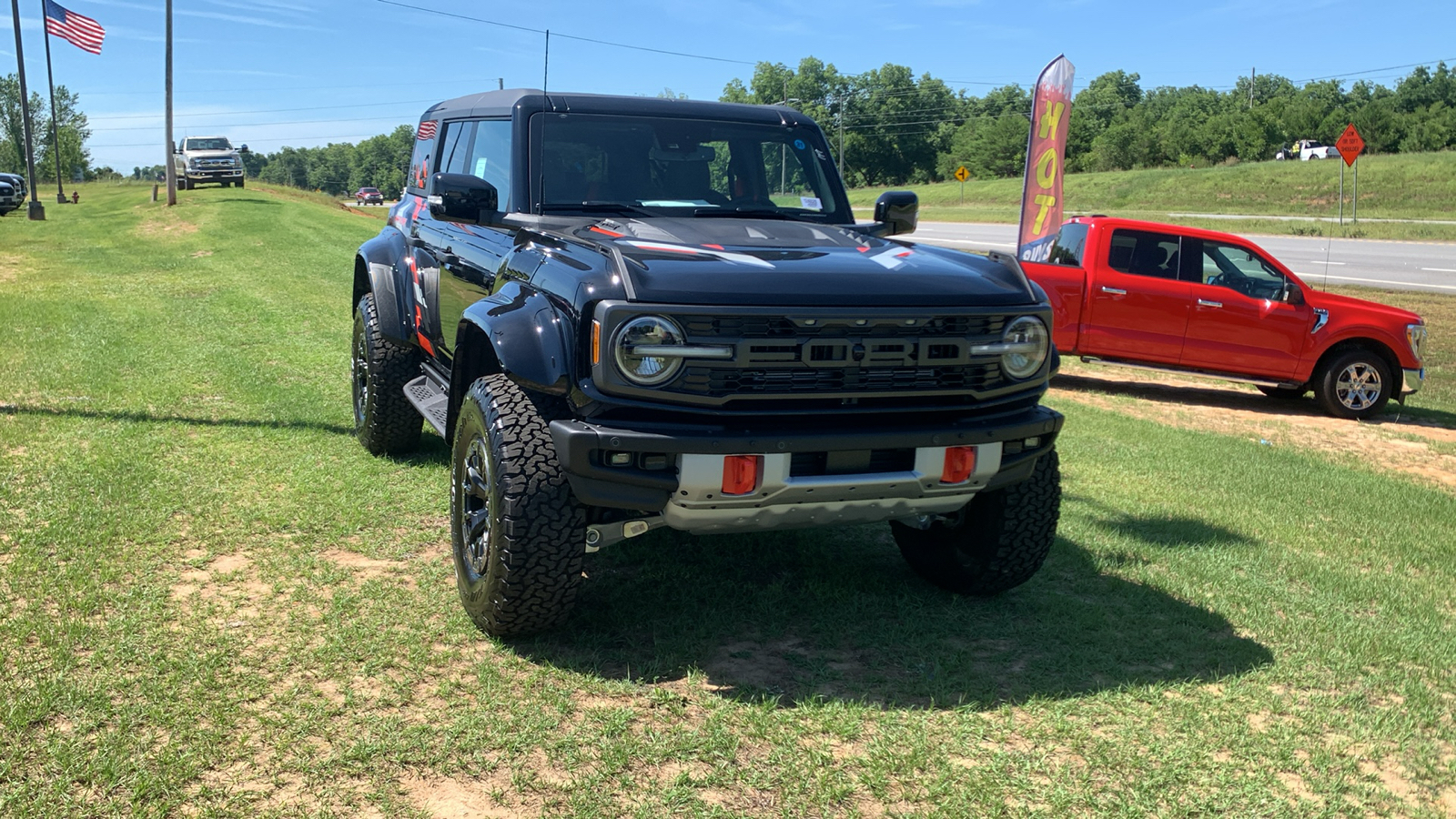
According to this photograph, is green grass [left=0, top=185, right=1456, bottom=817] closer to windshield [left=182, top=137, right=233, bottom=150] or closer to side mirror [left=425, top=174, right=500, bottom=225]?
side mirror [left=425, top=174, right=500, bottom=225]

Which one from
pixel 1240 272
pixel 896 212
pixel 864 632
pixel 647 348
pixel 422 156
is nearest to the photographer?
pixel 647 348

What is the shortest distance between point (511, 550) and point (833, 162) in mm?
2794

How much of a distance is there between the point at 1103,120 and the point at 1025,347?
387 feet

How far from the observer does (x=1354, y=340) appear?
10781mm

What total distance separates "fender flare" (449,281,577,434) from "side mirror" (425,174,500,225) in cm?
49

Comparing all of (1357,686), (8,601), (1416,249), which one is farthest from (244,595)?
(1416,249)

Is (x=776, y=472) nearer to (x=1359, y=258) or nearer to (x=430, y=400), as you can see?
(x=430, y=400)

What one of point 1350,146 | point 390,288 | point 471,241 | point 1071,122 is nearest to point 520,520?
point 471,241

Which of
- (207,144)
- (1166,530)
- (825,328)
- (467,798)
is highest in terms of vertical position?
(207,144)

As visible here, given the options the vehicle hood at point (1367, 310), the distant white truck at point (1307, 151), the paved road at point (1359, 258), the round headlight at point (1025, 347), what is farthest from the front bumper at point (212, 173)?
the distant white truck at point (1307, 151)

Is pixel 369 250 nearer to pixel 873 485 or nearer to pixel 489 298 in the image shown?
pixel 489 298

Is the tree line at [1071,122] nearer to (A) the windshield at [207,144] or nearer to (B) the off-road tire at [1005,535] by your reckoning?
(A) the windshield at [207,144]

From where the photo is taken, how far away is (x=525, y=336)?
390 centimetres

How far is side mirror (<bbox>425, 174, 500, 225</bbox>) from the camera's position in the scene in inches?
187
